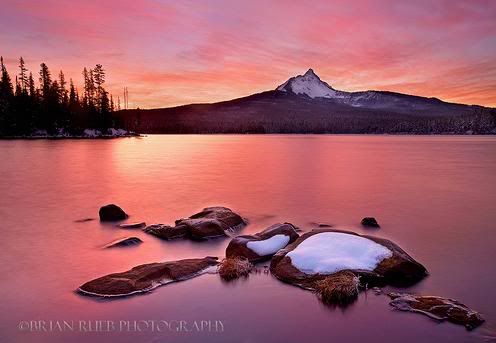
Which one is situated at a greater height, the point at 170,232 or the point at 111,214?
the point at 170,232

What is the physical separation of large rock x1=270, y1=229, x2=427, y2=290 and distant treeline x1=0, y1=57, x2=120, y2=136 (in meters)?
103

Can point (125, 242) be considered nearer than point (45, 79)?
Yes

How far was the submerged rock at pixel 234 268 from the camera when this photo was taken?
37.1 ft

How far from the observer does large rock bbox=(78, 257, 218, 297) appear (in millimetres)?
10180

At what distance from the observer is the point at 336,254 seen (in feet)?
37.7

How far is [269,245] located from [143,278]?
4.53 m

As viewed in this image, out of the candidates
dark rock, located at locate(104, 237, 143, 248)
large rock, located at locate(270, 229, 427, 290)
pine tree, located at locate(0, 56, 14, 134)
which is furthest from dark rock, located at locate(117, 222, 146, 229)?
pine tree, located at locate(0, 56, 14, 134)

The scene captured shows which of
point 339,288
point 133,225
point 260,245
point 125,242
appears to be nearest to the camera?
point 339,288

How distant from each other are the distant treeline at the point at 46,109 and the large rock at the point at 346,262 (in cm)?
10312

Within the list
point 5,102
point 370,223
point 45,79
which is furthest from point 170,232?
point 45,79

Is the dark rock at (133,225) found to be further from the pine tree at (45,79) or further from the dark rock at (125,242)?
the pine tree at (45,79)

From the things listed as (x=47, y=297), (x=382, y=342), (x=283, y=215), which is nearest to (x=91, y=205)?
(x=283, y=215)

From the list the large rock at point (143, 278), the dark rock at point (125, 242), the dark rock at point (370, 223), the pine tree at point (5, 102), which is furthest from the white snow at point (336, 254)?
the pine tree at point (5, 102)

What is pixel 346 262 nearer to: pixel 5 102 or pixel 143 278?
pixel 143 278
